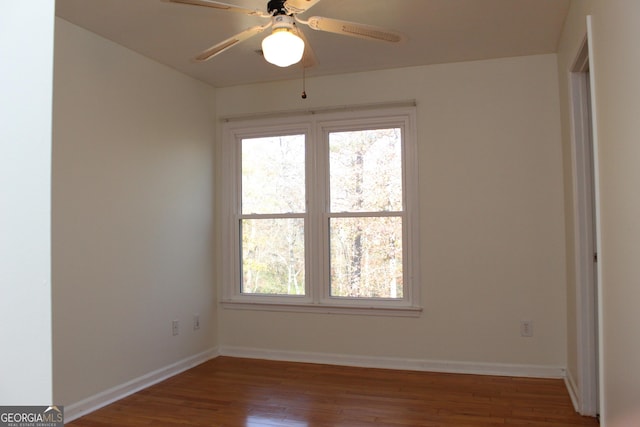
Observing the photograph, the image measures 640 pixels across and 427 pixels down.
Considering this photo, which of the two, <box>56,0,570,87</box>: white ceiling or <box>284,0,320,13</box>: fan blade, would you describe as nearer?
<box>284,0,320,13</box>: fan blade

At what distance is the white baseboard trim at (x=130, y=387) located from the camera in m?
3.05

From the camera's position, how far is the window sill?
4.04 m

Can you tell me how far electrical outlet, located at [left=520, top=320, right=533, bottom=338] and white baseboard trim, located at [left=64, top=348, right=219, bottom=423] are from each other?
266 centimetres

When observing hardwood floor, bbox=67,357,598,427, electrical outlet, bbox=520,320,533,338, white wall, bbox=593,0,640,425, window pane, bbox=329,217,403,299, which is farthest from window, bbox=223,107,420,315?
white wall, bbox=593,0,640,425

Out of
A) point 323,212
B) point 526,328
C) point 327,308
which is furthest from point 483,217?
point 327,308

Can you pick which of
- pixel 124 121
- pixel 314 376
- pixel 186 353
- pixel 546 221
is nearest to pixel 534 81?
pixel 546 221

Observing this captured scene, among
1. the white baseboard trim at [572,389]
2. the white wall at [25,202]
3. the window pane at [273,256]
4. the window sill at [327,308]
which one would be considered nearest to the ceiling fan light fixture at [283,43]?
the white wall at [25,202]

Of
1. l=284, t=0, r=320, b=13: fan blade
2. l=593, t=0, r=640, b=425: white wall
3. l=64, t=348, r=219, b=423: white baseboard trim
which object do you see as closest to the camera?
l=593, t=0, r=640, b=425: white wall

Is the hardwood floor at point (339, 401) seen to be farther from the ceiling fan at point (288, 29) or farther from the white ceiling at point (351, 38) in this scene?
the white ceiling at point (351, 38)

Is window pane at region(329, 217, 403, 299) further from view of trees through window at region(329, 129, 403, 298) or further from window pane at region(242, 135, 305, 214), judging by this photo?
window pane at region(242, 135, 305, 214)

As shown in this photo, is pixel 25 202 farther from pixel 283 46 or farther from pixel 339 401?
pixel 339 401

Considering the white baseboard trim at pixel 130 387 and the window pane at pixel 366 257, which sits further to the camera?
the window pane at pixel 366 257

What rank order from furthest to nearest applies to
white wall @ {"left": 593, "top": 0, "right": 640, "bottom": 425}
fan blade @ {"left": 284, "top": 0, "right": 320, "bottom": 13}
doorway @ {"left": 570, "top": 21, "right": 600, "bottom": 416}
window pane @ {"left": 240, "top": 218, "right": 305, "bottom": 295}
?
window pane @ {"left": 240, "top": 218, "right": 305, "bottom": 295}, doorway @ {"left": 570, "top": 21, "right": 600, "bottom": 416}, fan blade @ {"left": 284, "top": 0, "right": 320, "bottom": 13}, white wall @ {"left": 593, "top": 0, "right": 640, "bottom": 425}

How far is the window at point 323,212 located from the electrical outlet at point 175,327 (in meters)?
0.59
